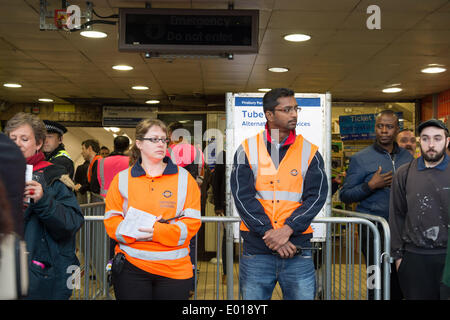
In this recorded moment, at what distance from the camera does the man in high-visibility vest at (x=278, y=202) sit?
2.73 m

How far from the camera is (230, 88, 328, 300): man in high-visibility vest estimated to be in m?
2.73

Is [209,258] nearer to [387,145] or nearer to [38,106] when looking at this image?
[387,145]

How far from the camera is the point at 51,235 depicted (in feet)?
8.17

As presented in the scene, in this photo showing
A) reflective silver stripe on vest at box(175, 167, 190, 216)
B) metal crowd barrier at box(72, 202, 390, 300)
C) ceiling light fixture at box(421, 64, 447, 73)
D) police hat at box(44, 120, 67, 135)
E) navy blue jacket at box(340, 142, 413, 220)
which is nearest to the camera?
reflective silver stripe on vest at box(175, 167, 190, 216)

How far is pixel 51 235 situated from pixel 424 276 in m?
2.35

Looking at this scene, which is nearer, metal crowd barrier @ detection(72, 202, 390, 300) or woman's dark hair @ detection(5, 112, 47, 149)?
woman's dark hair @ detection(5, 112, 47, 149)

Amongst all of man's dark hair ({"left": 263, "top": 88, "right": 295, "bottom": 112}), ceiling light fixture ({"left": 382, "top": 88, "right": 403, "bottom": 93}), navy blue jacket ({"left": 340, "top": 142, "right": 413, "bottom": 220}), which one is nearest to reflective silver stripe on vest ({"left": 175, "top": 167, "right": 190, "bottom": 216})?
man's dark hair ({"left": 263, "top": 88, "right": 295, "bottom": 112})

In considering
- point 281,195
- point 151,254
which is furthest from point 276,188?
point 151,254

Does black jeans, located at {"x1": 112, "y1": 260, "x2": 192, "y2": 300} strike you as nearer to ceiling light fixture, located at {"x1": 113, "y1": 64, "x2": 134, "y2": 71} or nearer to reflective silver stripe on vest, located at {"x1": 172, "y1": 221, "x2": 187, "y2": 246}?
reflective silver stripe on vest, located at {"x1": 172, "y1": 221, "x2": 187, "y2": 246}

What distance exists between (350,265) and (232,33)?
8.02 feet

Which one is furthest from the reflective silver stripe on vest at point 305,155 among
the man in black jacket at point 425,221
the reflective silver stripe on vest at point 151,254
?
the man in black jacket at point 425,221

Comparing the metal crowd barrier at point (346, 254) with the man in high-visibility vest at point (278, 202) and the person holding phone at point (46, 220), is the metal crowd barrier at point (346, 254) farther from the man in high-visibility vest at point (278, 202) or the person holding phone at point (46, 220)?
the person holding phone at point (46, 220)

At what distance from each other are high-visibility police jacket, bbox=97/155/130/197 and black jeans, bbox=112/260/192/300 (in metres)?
2.92
